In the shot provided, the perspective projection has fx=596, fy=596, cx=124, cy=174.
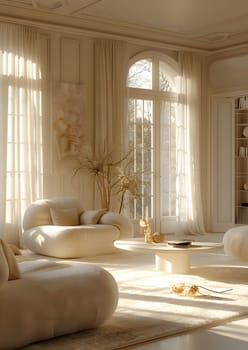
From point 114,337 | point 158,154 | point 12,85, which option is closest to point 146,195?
point 158,154

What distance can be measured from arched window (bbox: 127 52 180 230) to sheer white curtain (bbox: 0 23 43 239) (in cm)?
199

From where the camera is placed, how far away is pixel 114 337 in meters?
4.10

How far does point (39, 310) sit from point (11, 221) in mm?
4973

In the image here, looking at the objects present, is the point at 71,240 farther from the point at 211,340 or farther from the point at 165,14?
the point at 165,14

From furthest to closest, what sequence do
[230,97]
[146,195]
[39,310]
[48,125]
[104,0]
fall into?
[230,97], [146,195], [48,125], [104,0], [39,310]

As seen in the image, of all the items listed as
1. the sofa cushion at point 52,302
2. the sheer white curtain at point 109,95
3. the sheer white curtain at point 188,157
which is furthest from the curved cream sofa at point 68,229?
the sofa cushion at point 52,302

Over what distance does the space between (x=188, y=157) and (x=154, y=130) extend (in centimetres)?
82

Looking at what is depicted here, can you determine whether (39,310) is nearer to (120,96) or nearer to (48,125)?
(48,125)

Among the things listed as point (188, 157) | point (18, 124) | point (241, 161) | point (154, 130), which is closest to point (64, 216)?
point (18, 124)

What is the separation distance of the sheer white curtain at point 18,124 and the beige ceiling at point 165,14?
0.50 meters

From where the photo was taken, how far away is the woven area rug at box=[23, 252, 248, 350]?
161 inches

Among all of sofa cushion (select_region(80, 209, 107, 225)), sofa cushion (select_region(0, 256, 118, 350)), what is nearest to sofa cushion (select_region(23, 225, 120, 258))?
sofa cushion (select_region(80, 209, 107, 225))

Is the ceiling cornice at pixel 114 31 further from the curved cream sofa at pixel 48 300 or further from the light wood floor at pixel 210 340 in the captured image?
the light wood floor at pixel 210 340

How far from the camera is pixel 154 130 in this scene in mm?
10711
